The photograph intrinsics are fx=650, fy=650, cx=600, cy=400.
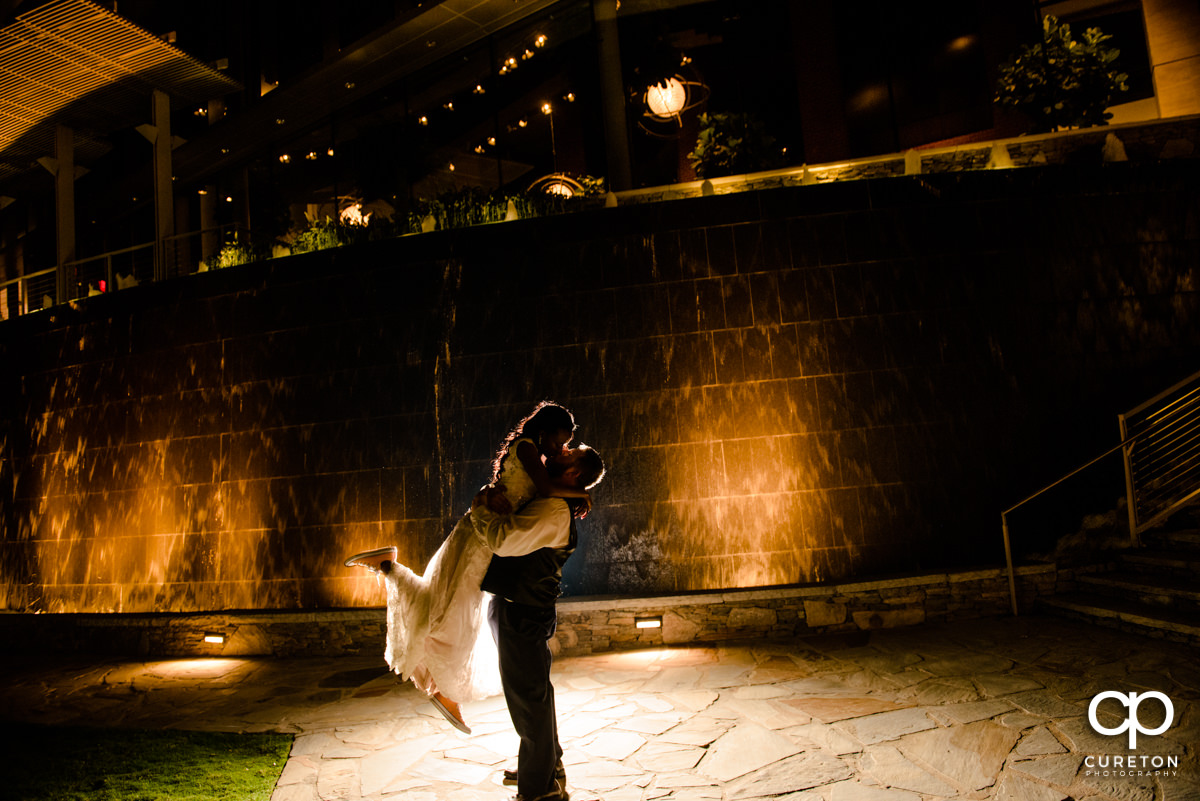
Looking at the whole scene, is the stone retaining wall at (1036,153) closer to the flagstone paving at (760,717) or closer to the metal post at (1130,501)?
the metal post at (1130,501)

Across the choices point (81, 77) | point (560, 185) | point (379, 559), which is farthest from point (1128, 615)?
point (81, 77)

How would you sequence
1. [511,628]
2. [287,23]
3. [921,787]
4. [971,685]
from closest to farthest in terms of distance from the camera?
[511,628], [921,787], [971,685], [287,23]

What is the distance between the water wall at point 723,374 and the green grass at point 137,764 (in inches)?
119

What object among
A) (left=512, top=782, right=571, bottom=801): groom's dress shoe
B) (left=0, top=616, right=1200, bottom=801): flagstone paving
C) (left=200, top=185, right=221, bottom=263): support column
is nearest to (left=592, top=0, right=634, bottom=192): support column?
(left=0, top=616, right=1200, bottom=801): flagstone paving

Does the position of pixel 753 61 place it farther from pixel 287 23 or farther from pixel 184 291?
pixel 184 291

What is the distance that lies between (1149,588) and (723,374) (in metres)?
4.44

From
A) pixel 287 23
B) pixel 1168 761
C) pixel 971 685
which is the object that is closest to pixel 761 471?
pixel 971 685

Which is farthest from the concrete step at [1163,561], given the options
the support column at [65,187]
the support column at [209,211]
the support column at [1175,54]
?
the support column at [209,211]

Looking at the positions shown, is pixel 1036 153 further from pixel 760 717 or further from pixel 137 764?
pixel 137 764

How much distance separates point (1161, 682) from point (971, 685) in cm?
122

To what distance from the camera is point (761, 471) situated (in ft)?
24.6

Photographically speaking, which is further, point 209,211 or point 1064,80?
point 209,211

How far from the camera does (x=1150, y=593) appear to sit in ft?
19.5

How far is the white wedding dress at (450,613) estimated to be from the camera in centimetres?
347
